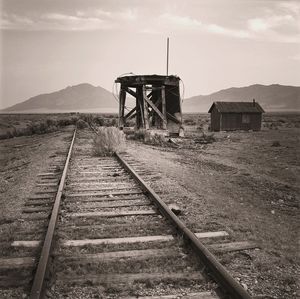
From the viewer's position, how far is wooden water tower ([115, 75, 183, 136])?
1778cm

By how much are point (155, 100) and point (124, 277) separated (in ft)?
57.4

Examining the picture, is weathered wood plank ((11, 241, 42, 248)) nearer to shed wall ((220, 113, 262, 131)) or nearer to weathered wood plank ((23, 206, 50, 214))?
weathered wood plank ((23, 206, 50, 214))

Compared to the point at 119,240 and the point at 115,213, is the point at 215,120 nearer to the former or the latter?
the point at 115,213

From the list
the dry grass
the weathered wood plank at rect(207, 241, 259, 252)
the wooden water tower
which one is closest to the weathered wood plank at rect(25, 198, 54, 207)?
the weathered wood plank at rect(207, 241, 259, 252)

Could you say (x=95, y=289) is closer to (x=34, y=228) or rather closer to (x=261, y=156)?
(x=34, y=228)

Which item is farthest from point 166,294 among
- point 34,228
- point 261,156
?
point 261,156

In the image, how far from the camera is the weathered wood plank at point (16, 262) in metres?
3.66

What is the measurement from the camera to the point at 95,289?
3.23 m

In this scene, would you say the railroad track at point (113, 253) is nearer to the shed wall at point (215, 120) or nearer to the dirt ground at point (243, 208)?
the dirt ground at point (243, 208)

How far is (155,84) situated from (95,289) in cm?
1594

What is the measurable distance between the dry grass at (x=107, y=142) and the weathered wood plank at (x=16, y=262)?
7986 mm

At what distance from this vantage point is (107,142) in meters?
12.1

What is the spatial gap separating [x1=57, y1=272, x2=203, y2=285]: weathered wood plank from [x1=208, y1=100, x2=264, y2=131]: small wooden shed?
31432 millimetres

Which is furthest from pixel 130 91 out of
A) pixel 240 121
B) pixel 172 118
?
pixel 240 121
